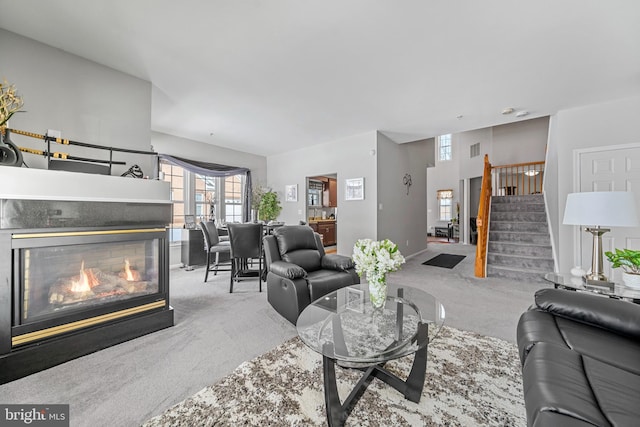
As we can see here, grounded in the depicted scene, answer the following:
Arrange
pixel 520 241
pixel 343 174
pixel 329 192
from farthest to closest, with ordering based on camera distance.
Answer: pixel 329 192
pixel 343 174
pixel 520 241

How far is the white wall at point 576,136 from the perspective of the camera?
3.47 metres

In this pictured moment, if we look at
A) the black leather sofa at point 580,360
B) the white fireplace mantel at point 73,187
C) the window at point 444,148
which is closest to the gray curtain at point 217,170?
the white fireplace mantel at point 73,187

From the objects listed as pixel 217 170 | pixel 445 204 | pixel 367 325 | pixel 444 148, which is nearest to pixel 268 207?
pixel 217 170

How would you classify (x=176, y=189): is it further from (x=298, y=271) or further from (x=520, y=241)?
(x=520, y=241)

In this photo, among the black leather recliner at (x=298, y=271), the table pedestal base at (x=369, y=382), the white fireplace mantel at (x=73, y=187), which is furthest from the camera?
the black leather recliner at (x=298, y=271)

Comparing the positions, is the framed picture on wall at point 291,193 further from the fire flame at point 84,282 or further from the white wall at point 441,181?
the white wall at point 441,181

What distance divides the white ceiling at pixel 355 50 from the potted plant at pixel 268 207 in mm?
2556

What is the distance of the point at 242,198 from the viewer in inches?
255

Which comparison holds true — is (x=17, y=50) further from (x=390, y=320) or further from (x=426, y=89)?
(x=426, y=89)

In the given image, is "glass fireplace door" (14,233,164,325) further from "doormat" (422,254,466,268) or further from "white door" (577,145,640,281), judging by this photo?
"white door" (577,145,640,281)

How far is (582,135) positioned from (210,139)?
6471 millimetres

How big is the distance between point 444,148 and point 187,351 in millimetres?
12139

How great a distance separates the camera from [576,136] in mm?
3814

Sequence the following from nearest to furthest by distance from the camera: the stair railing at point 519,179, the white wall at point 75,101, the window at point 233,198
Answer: the white wall at point 75,101 < the window at point 233,198 < the stair railing at point 519,179
